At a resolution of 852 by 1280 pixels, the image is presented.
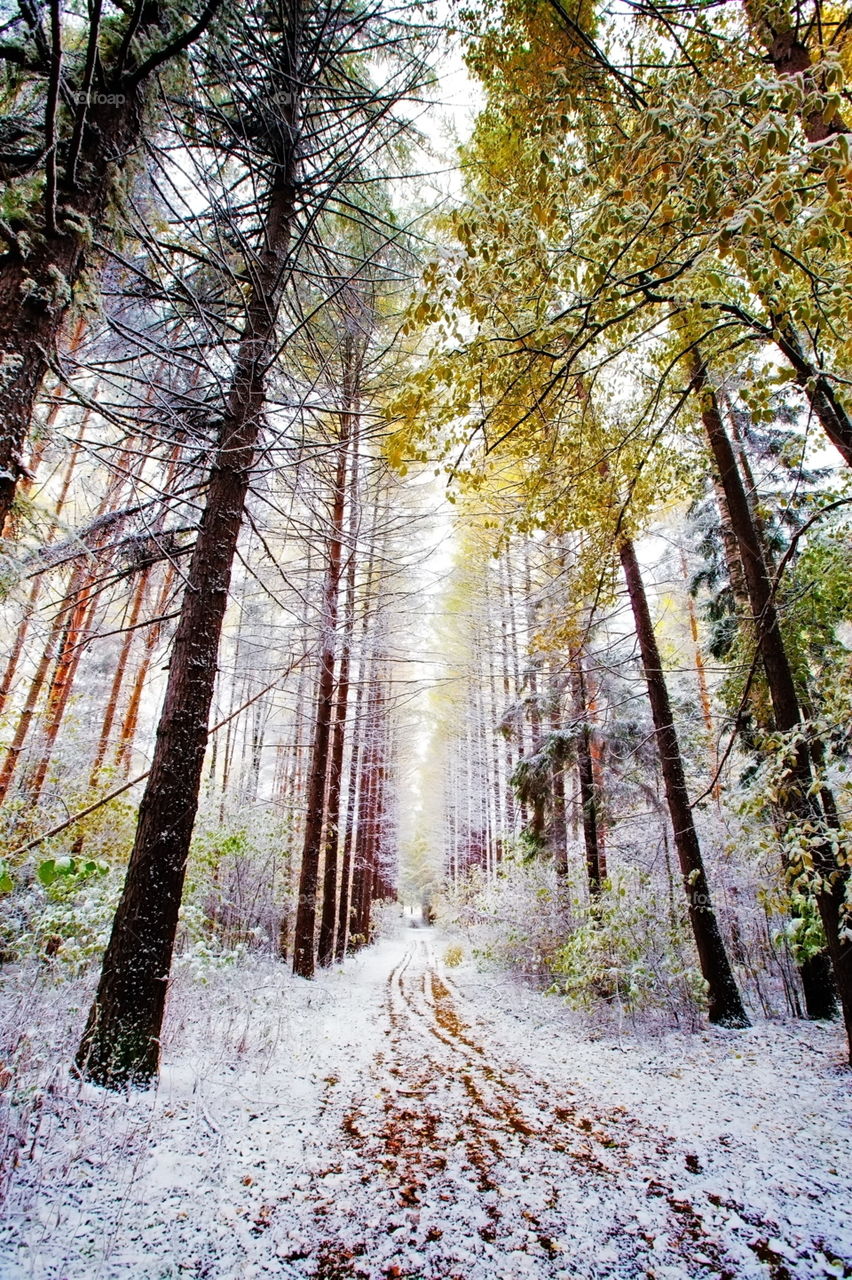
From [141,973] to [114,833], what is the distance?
248 inches

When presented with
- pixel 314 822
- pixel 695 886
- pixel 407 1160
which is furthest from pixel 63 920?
pixel 695 886

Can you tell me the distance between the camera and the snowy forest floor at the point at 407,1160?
235cm

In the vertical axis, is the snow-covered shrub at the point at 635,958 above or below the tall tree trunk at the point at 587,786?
below

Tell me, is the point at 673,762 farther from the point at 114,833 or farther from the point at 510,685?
the point at 510,685

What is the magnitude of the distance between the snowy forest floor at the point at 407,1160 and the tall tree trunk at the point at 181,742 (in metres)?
0.33

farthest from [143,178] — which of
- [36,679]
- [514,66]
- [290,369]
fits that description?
[36,679]

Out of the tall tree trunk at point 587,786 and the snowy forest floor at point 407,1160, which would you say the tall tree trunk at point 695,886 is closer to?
the snowy forest floor at point 407,1160

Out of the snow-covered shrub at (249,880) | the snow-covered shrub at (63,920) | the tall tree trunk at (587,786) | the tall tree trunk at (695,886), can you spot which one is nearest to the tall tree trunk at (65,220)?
the snow-covered shrub at (63,920)

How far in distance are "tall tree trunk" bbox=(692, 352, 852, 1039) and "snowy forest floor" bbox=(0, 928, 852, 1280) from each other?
1.18 meters

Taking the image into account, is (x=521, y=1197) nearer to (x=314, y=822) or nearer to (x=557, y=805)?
(x=314, y=822)

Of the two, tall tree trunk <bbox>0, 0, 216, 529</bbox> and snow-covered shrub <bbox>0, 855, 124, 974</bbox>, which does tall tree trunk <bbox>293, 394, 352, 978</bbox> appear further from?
tall tree trunk <bbox>0, 0, 216, 529</bbox>

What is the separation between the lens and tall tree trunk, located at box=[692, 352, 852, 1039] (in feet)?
15.8

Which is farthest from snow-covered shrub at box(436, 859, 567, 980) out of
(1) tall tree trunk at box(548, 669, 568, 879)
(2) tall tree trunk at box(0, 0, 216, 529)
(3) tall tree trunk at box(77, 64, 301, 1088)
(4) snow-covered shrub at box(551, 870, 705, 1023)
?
(2) tall tree trunk at box(0, 0, 216, 529)

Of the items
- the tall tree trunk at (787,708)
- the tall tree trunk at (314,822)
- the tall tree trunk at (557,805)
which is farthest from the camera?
the tall tree trunk at (557,805)
